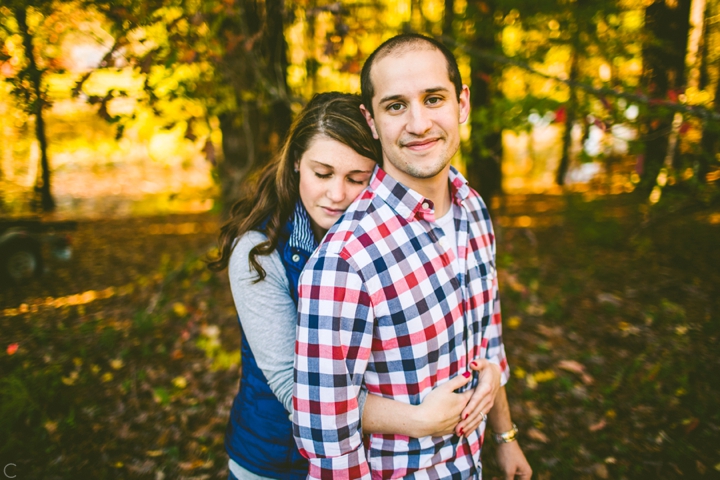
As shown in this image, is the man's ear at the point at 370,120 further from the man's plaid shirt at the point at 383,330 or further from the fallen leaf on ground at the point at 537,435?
the fallen leaf on ground at the point at 537,435

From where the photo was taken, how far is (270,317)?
1.66 metres

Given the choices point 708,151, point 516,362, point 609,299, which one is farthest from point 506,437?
point 609,299

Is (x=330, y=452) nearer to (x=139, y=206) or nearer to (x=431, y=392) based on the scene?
(x=431, y=392)

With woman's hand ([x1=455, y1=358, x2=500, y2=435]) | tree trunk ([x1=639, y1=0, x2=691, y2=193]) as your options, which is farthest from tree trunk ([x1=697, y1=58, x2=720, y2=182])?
woman's hand ([x1=455, y1=358, x2=500, y2=435])

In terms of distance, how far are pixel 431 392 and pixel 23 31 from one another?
3.29 m

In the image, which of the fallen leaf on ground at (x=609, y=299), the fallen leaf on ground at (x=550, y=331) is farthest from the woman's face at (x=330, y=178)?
the fallen leaf on ground at (x=609, y=299)

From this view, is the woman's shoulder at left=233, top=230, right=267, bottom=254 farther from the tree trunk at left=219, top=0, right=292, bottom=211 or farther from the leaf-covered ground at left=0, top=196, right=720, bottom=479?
the leaf-covered ground at left=0, top=196, right=720, bottom=479

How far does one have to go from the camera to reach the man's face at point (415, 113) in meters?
1.61

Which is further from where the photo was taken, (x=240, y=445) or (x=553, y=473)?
(x=553, y=473)

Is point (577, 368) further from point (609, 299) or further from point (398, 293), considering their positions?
point (398, 293)

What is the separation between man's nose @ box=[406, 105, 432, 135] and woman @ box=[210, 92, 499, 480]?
1.02 ft

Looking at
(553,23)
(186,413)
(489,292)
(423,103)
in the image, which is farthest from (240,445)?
(553,23)

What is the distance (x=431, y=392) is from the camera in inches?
60.7

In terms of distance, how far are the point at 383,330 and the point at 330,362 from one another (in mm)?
230
